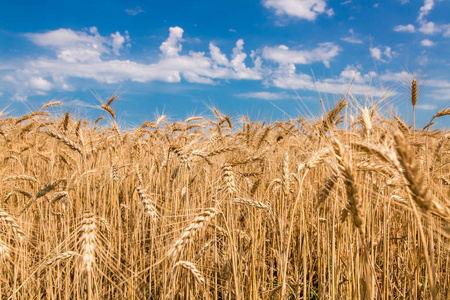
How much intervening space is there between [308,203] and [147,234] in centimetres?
176

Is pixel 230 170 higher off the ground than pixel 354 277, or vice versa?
pixel 230 170

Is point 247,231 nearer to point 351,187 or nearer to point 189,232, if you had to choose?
point 189,232

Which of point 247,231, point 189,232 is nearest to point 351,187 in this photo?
point 189,232

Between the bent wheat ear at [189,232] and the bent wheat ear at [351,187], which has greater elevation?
the bent wheat ear at [351,187]

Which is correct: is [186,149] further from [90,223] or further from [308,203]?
[308,203]

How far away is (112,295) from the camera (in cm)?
232

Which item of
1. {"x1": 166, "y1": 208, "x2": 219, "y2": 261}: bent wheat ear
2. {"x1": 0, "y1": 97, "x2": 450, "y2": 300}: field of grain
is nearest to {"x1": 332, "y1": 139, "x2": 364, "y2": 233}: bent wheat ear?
{"x1": 0, "y1": 97, "x2": 450, "y2": 300}: field of grain

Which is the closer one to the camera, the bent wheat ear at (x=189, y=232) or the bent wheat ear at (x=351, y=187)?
the bent wheat ear at (x=351, y=187)

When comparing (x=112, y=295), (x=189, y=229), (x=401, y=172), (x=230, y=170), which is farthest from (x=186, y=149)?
→ (x=401, y=172)

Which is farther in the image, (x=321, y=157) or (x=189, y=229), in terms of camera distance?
(x=321, y=157)

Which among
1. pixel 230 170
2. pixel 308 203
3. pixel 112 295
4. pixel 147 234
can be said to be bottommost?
pixel 112 295

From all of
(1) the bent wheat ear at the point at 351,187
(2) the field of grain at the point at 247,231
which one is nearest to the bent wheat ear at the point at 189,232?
(2) the field of grain at the point at 247,231

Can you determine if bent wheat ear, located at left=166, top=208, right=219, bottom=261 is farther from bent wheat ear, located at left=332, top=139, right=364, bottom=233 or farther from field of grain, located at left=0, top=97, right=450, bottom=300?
bent wheat ear, located at left=332, top=139, right=364, bottom=233

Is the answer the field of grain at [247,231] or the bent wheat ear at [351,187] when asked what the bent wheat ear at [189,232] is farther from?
the bent wheat ear at [351,187]
